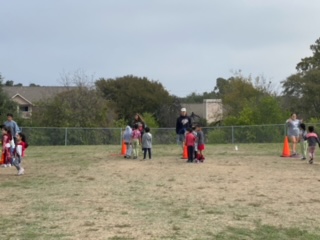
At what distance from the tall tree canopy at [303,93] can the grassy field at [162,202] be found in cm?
4337

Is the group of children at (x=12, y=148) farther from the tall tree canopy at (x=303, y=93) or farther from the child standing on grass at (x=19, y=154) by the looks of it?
the tall tree canopy at (x=303, y=93)

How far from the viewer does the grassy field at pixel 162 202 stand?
8.11 m

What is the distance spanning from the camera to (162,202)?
10445mm

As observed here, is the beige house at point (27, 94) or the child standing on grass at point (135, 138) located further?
the beige house at point (27, 94)

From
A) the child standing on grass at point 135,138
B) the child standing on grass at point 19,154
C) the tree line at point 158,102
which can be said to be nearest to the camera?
the child standing on grass at point 19,154

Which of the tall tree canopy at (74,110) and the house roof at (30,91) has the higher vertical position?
the house roof at (30,91)

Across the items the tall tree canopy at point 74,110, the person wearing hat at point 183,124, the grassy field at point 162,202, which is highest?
the tall tree canopy at point 74,110

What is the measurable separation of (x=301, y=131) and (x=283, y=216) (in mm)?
11290

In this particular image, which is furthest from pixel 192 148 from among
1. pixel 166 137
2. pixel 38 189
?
pixel 166 137

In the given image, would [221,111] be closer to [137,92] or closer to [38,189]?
[137,92]

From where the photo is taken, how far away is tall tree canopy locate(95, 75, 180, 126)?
216ft

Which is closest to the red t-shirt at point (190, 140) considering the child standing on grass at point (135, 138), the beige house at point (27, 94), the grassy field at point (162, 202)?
the grassy field at point (162, 202)

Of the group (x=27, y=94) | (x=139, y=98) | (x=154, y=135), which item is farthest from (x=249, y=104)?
(x=27, y=94)

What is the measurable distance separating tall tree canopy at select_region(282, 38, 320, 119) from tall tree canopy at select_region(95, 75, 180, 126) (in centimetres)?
1404
